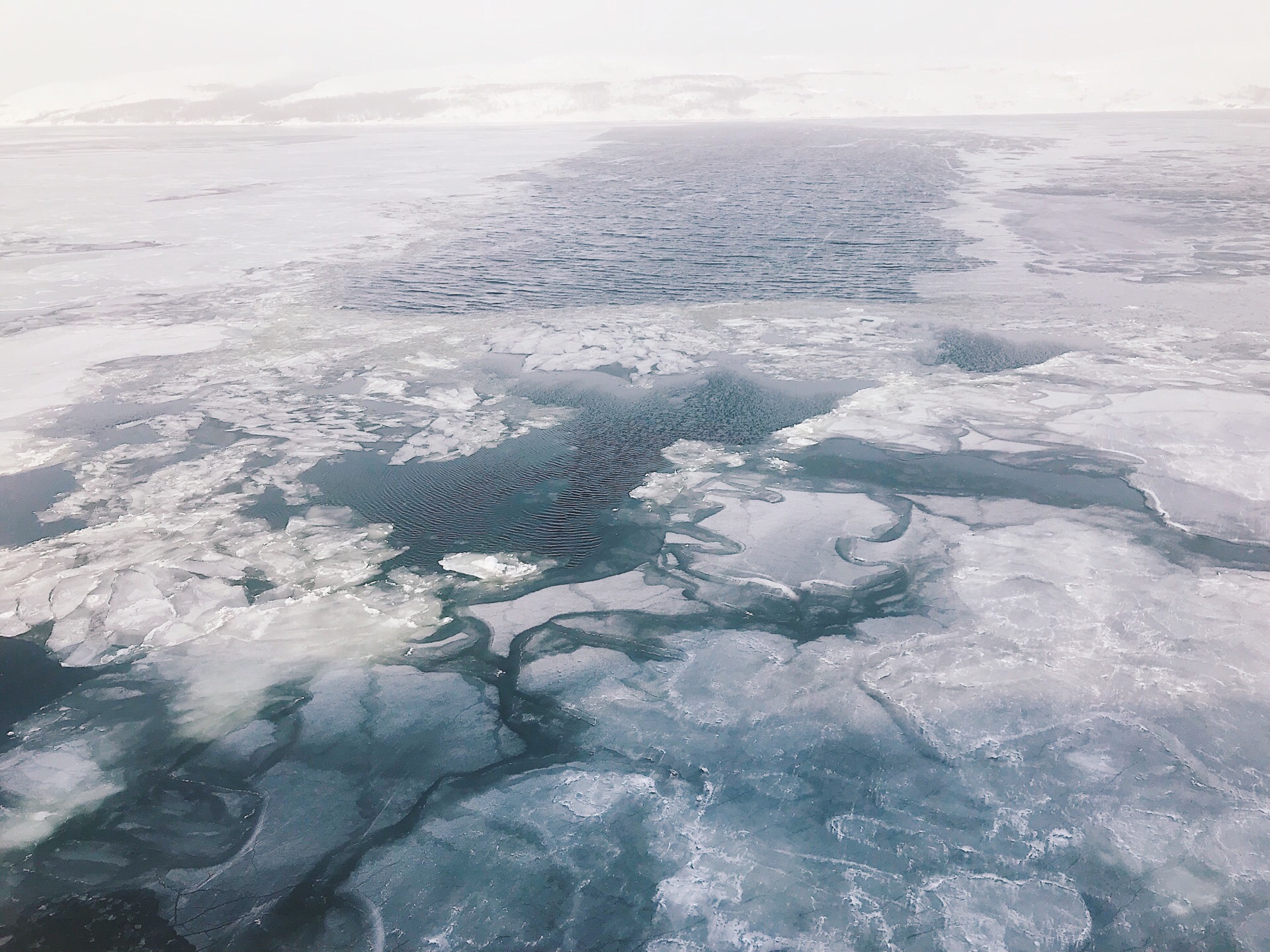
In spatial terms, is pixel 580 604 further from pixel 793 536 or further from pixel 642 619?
pixel 793 536

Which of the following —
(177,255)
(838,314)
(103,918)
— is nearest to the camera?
(103,918)

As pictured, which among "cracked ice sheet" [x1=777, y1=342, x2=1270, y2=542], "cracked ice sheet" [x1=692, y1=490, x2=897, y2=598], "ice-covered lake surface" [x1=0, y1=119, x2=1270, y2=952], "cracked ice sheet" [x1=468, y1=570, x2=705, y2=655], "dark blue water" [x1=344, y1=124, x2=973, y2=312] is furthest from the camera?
"dark blue water" [x1=344, y1=124, x2=973, y2=312]

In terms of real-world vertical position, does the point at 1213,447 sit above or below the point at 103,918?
above

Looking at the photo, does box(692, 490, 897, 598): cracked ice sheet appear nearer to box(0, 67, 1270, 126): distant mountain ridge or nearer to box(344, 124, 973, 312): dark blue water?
box(344, 124, 973, 312): dark blue water

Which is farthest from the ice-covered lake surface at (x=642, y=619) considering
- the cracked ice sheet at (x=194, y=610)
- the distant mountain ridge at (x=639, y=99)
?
the distant mountain ridge at (x=639, y=99)

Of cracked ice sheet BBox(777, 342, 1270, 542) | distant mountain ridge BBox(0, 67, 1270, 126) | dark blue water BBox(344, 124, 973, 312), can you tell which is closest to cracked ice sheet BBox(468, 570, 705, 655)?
cracked ice sheet BBox(777, 342, 1270, 542)

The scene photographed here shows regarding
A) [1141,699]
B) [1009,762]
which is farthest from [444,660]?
[1141,699]

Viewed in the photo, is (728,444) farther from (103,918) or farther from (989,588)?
(103,918)
